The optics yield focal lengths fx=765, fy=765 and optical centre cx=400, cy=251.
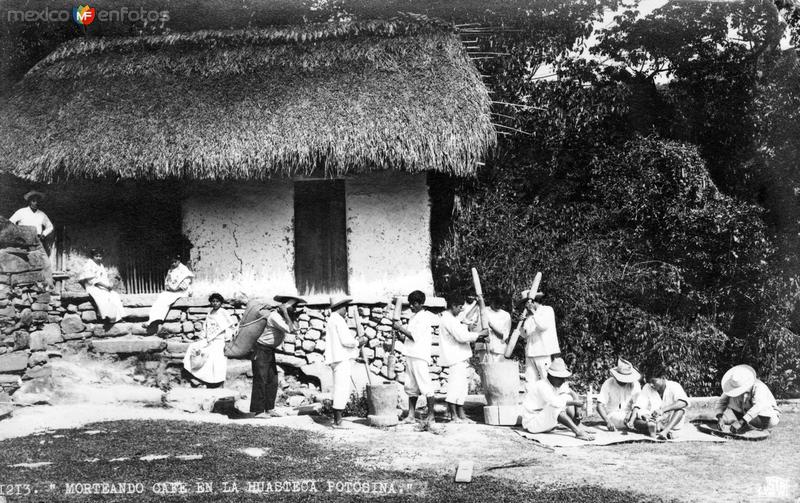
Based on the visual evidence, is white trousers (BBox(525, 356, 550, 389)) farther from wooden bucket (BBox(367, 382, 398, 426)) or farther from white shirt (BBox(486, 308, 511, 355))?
wooden bucket (BBox(367, 382, 398, 426))

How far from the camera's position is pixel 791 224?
1091cm

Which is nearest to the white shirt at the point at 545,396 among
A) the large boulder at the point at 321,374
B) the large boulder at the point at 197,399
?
the large boulder at the point at 321,374

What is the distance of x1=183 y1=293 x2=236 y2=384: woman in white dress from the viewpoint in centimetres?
938

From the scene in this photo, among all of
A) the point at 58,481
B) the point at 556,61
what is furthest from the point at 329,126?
the point at 58,481

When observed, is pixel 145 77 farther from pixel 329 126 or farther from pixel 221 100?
pixel 329 126

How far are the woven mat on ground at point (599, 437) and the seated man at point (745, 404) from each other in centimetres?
39

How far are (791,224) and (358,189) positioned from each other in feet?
20.4

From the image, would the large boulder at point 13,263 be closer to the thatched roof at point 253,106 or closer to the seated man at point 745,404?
the thatched roof at point 253,106

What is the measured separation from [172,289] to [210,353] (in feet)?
5.33

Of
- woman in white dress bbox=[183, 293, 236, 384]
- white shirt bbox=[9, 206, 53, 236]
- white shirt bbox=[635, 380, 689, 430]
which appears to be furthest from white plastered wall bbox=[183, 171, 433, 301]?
white shirt bbox=[635, 380, 689, 430]

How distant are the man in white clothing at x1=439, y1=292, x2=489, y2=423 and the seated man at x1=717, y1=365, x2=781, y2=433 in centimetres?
270

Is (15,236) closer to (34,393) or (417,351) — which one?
(34,393)

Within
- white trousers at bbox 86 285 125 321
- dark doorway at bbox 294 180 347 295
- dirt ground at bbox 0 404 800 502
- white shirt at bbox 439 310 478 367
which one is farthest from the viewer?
dark doorway at bbox 294 180 347 295

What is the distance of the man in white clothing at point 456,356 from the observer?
8.58 meters
